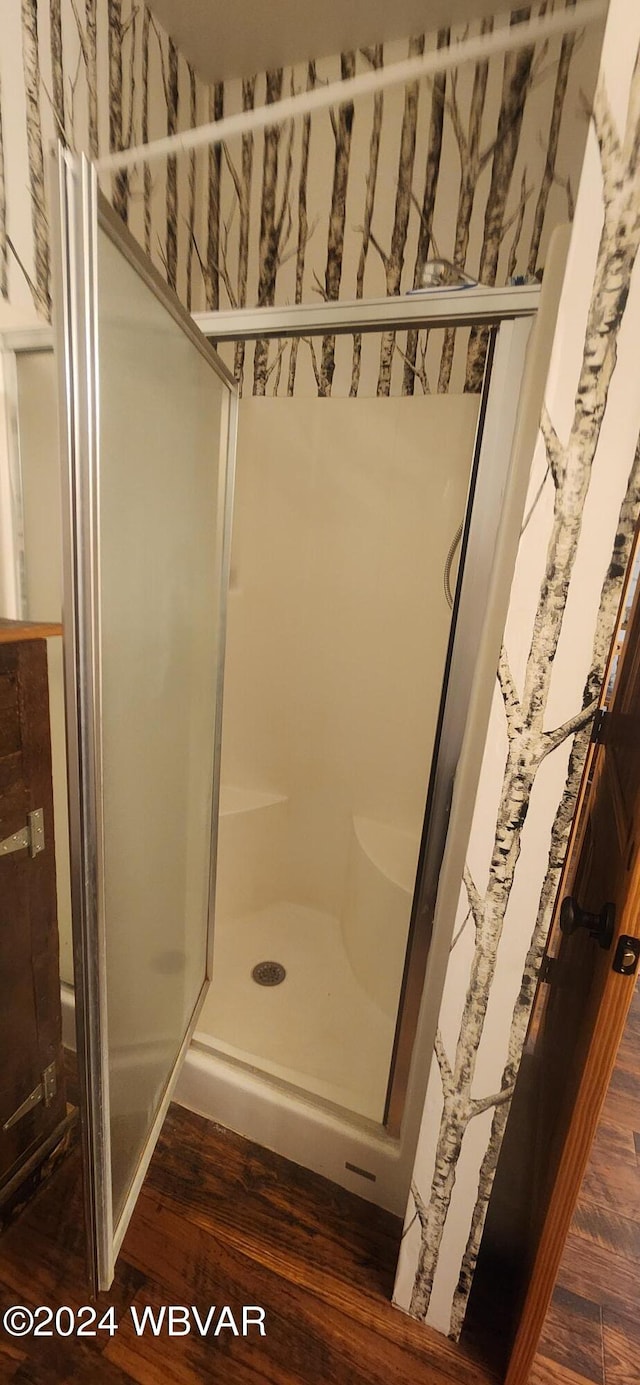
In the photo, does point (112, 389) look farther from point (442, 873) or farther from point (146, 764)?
point (442, 873)

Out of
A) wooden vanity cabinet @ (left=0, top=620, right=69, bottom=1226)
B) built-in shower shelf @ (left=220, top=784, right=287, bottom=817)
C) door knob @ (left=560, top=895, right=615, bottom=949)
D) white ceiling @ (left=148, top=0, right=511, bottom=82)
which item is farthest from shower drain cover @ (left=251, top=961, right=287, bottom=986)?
white ceiling @ (left=148, top=0, right=511, bottom=82)

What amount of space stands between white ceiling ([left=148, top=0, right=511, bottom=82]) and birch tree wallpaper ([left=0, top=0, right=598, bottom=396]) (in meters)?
0.03

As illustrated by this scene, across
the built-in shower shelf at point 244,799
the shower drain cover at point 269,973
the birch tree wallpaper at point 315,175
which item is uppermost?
the birch tree wallpaper at point 315,175

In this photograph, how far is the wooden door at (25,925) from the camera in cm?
85

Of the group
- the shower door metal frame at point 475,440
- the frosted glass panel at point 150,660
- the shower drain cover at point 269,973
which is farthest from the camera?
the shower drain cover at point 269,973

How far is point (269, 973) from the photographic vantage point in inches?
63.2

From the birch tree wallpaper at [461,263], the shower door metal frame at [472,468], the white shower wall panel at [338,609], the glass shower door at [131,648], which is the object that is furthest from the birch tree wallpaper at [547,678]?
the white shower wall panel at [338,609]

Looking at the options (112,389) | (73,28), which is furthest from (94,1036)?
(73,28)

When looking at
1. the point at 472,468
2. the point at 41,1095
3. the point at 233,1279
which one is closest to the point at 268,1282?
the point at 233,1279

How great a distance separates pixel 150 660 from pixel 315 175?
153 centimetres

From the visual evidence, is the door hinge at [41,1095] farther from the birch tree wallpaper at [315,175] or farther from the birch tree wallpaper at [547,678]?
the birch tree wallpaper at [315,175]

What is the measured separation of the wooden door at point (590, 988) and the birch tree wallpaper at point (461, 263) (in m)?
0.08

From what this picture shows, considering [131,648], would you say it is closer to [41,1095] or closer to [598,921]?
[598,921]

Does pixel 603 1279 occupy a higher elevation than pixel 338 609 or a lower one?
lower
